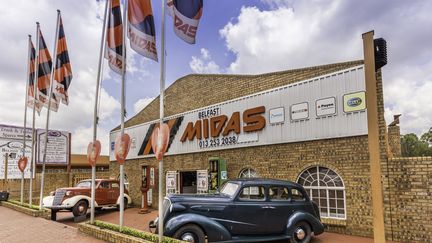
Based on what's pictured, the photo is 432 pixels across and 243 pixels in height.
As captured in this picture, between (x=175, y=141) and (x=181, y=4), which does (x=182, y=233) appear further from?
(x=175, y=141)

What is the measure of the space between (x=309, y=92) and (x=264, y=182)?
10.9 ft

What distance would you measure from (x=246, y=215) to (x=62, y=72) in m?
9.21

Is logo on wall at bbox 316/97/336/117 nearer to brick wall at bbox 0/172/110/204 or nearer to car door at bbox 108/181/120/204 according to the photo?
car door at bbox 108/181/120/204

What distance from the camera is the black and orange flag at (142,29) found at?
7.87m

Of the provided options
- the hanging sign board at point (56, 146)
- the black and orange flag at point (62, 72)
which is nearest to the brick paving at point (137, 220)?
the black and orange flag at point (62, 72)

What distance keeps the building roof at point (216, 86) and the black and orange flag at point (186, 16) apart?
4.47 meters

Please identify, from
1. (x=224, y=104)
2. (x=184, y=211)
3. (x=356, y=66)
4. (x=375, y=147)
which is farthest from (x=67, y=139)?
(x=375, y=147)

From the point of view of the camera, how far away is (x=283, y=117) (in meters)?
10.4

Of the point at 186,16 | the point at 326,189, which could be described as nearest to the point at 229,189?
the point at 326,189

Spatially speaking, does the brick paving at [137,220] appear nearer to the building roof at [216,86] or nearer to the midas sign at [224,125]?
the midas sign at [224,125]

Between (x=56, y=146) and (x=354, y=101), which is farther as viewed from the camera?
(x=56, y=146)

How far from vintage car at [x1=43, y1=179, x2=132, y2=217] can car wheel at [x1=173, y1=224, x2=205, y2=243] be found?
765 centimetres

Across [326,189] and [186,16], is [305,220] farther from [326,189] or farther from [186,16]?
[186,16]

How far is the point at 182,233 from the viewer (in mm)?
7121
